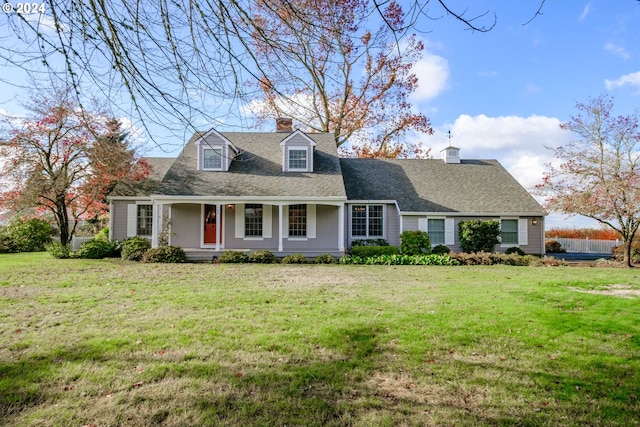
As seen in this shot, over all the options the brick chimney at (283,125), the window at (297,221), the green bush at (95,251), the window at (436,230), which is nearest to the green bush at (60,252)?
the green bush at (95,251)

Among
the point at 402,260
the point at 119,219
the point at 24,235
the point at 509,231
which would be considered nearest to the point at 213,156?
the point at 119,219

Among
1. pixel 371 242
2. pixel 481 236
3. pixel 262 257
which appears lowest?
pixel 262 257

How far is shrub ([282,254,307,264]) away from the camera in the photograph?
588 inches

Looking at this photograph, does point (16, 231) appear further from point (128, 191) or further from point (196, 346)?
point (196, 346)

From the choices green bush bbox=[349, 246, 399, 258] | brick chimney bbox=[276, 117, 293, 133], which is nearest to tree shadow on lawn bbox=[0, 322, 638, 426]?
green bush bbox=[349, 246, 399, 258]

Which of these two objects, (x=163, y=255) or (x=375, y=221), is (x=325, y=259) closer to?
(x=375, y=221)

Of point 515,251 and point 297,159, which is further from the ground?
point 297,159

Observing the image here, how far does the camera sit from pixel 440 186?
19.5 meters

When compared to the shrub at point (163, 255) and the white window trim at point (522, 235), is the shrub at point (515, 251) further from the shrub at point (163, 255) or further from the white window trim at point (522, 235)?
the shrub at point (163, 255)

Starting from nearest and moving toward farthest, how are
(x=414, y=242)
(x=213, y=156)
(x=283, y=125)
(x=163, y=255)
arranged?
(x=163, y=255)
(x=414, y=242)
(x=213, y=156)
(x=283, y=125)

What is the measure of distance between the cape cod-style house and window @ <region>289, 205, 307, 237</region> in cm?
5

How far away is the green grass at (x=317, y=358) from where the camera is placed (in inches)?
126

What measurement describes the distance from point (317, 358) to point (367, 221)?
46.0 ft

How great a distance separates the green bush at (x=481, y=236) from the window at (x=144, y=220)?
1526 cm
